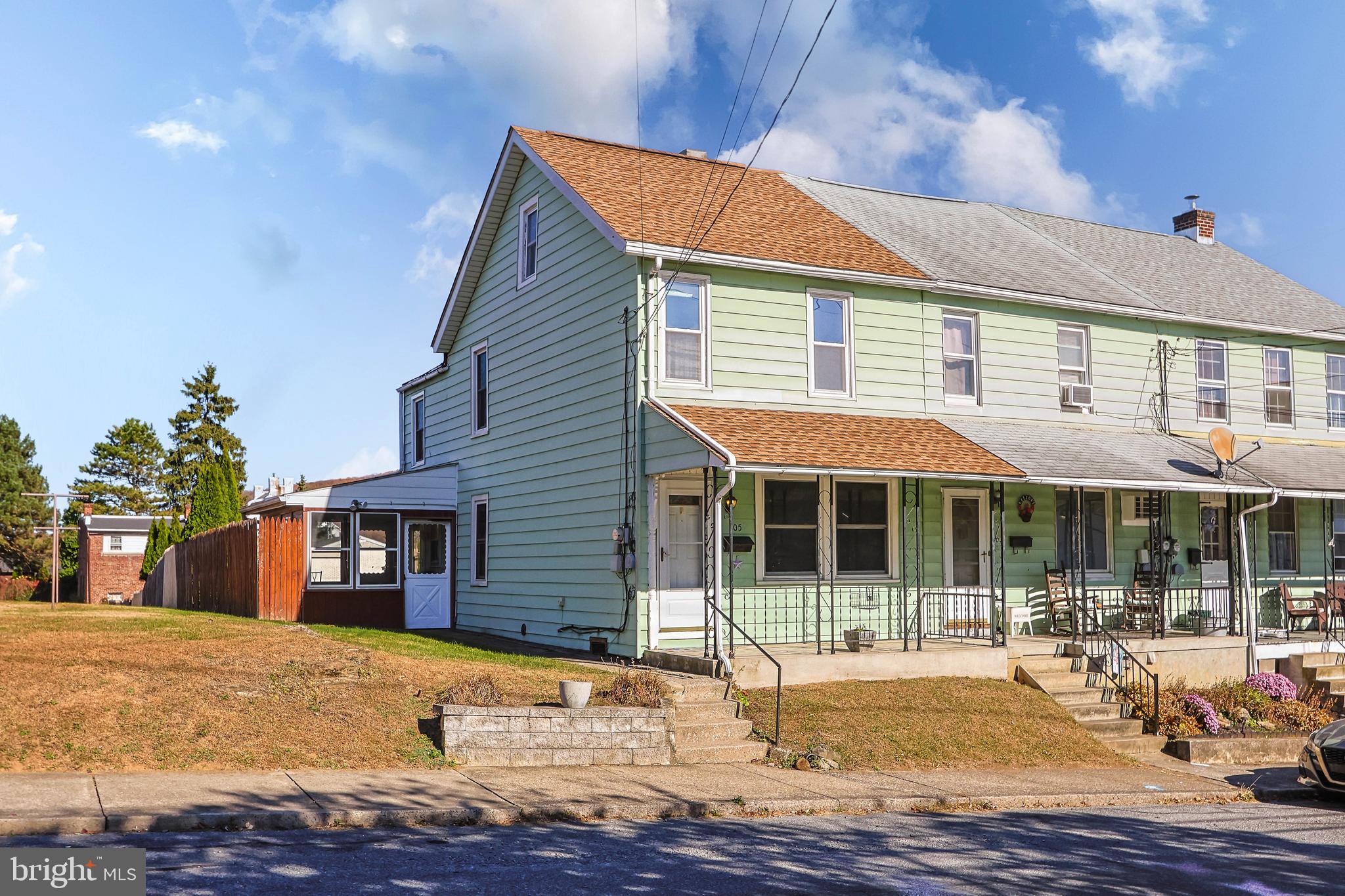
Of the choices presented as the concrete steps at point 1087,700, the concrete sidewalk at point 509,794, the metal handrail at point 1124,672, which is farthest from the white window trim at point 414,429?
the concrete sidewalk at point 509,794

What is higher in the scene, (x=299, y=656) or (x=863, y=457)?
(x=863, y=457)

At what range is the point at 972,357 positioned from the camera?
19.6m

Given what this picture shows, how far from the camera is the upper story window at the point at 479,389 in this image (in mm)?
22703

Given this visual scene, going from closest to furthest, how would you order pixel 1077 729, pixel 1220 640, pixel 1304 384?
1. pixel 1077 729
2. pixel 1220 640
3. pixel 1304 384

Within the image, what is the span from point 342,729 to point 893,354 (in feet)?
35.0

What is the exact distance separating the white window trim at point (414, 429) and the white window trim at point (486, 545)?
395 cm

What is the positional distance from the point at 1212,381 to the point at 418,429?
16.7m

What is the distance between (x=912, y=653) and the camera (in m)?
15.7

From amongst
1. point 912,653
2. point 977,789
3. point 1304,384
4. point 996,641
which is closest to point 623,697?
point 977,789

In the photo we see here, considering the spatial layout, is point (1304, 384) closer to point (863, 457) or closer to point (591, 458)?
point (863, 457)

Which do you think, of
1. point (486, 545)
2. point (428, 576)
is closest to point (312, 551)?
point (428, 576)

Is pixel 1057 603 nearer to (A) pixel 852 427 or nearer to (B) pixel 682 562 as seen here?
(A) pixel 852 427

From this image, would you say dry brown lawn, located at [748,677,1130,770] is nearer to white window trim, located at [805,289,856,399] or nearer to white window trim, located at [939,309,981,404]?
white window trim, located at [805,289,856,399]

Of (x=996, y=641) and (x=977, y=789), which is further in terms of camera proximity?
(x=996, y=641)
